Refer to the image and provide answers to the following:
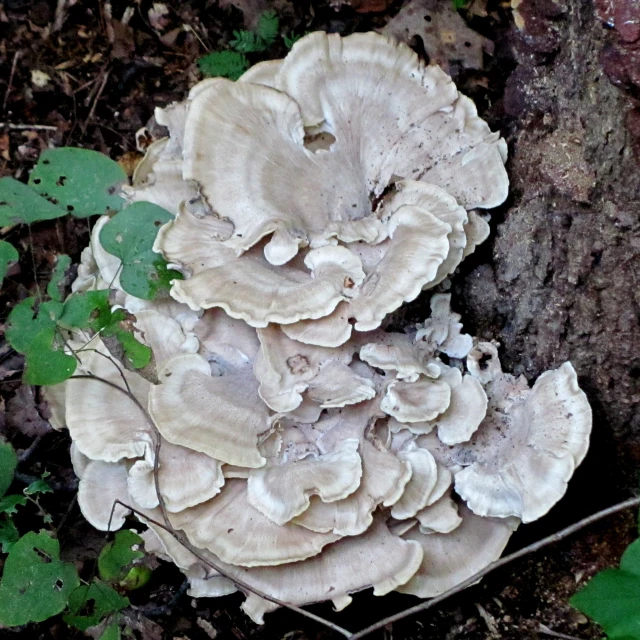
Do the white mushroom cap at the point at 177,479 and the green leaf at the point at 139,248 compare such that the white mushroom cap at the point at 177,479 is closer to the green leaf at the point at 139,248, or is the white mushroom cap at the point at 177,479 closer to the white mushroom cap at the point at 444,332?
the green leaf at the point at 139,248

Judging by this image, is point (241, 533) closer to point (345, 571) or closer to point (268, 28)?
point (345, 571)

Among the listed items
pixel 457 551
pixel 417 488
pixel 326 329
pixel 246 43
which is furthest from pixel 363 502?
pixel 246 43

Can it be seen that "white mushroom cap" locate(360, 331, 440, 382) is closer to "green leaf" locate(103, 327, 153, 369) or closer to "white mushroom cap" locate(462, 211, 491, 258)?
"white mushroom cap" locate(462, 211, 491, 258)

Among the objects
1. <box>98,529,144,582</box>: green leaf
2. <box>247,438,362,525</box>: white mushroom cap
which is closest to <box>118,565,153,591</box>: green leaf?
<box>98,529,144,582</box>: green leaf

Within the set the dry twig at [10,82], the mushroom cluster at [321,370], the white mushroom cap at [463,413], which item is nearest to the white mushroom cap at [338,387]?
the mushroom cluster at [321,370]

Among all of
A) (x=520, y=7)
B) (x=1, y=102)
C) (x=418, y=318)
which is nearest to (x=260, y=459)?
(x=418, y=318)

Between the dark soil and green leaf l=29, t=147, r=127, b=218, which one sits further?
green leaf l=29, t=147, r=127, b=218
